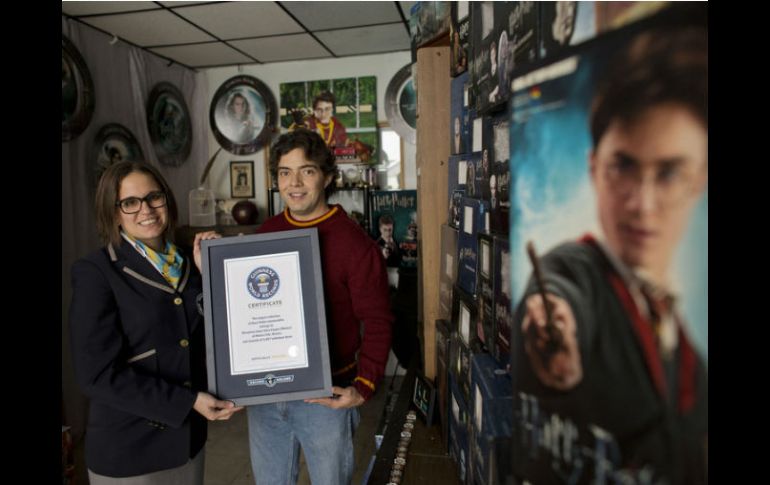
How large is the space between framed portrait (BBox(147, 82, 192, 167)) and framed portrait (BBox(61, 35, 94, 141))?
596mm

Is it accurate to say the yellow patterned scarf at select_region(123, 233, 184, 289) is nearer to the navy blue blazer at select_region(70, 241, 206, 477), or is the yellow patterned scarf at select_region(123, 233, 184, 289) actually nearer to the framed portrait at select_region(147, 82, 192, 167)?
the navy blue blazer at select_region(70, 241, 206, 477)

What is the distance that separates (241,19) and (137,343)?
251 cm

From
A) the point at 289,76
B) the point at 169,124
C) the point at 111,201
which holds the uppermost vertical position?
the point at 289,76

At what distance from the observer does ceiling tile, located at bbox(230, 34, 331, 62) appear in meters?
3.42

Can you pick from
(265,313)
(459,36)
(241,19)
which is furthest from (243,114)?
(265,313)

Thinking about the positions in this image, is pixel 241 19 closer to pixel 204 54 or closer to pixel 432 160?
pixel 204 54

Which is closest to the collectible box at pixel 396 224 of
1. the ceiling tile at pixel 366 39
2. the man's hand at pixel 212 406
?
the ceiling tile at pixel 366 39

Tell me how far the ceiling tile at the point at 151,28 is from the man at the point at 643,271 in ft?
10.6

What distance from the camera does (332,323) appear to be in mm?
1357

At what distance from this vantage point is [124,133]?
130 inches

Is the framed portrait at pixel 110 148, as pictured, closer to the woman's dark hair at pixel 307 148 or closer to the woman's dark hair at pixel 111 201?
the woman's dark hair at pixel 111 201

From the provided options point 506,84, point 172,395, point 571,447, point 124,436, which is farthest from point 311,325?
point 571,447

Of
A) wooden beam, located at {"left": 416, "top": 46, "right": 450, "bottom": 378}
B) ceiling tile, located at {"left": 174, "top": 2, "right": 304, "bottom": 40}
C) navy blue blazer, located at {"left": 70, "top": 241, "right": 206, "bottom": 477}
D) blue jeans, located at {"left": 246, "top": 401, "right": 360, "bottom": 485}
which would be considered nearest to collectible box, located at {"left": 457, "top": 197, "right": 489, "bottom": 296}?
wooden beam, located at {"left": 416, "top": 46, "right": 450, "bottom": 378}
